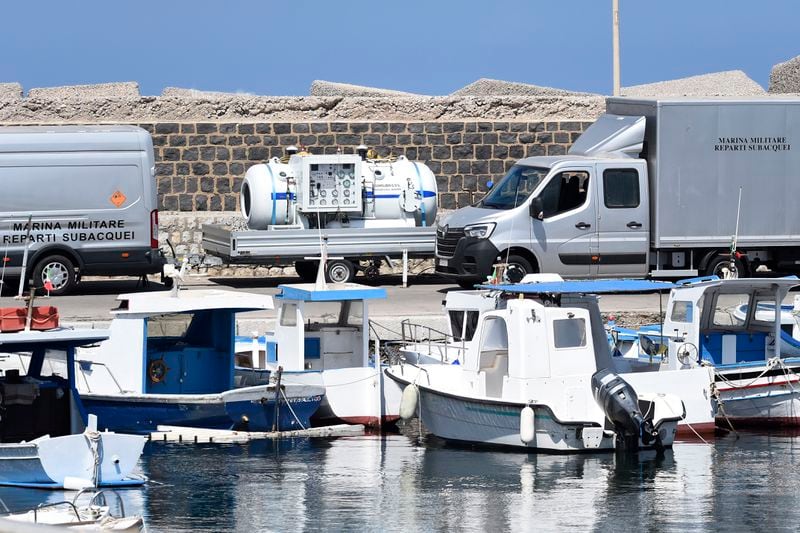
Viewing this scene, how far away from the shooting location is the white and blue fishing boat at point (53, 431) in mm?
14961

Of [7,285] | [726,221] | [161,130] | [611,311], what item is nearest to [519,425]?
[611,311]

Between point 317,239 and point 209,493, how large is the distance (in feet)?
34.8

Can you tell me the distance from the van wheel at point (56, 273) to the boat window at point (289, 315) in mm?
5733

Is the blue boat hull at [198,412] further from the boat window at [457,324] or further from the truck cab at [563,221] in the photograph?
the truck cab at [563,221]

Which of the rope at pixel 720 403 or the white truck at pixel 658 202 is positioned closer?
the rope at pixel 720 403

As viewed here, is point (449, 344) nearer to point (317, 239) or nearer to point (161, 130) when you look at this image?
point (317, 239)

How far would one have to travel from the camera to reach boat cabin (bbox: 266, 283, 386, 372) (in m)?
19.5

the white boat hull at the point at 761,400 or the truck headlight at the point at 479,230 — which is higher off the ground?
the truck headlight at the point at 479,230

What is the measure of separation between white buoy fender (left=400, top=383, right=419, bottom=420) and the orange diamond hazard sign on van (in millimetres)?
7554

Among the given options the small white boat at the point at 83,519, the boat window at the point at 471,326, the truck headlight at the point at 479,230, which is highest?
the truck headlight at the point at 479,230

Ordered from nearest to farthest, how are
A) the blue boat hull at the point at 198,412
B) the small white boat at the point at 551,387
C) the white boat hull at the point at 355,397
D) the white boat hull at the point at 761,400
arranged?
the small white boat at the point at 551,387
the blue boat hull at the point at 198,412
the white boat hull at the point at 761,400
the white boat hull at the point at 355,397

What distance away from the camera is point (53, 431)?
53.4 feet

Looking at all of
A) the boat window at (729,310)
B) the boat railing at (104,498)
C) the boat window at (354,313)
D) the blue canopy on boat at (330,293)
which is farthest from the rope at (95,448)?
the boat window at (729,310)

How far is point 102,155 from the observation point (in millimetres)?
24234
